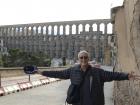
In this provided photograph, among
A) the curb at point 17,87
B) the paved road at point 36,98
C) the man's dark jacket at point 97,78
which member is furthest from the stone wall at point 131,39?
the curb at point 17,87

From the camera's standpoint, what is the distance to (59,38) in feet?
449

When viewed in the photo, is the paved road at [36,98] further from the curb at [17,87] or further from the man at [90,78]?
the man at [90,78]

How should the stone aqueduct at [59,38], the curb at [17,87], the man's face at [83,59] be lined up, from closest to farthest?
1. the man's face at [83,59]
2. the curb at [17,87]
3. the stone aqueduct at [59,38]

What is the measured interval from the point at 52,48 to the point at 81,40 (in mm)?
9661

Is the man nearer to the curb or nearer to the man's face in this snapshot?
the man's face

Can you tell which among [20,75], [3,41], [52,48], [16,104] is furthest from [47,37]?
[16,104]

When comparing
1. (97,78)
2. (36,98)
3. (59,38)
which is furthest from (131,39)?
(59,38)

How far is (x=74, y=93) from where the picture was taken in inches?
232

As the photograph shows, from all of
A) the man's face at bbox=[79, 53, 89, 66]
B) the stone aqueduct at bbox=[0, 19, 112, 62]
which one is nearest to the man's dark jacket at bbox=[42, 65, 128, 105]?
the man's face at bbox=[79, 53, 89, 66]

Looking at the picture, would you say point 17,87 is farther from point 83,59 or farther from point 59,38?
point 59,38

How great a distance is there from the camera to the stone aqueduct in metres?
128

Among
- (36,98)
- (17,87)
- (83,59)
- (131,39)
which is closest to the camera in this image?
(83,59)

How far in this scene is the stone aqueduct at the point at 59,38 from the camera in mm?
128500

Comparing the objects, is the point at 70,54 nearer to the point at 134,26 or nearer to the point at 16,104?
the point at 16,104
